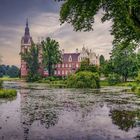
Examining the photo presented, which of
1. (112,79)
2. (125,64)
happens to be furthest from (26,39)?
(112,79)

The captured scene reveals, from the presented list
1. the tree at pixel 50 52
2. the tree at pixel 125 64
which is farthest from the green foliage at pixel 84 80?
the tree at pixel 50 52

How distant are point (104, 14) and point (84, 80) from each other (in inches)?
2119

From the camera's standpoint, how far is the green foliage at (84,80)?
72850 millimetres

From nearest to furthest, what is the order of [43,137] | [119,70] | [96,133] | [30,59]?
[43,137] < [96,133] < [119,70] < [30,59]

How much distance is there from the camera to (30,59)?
5256 inches

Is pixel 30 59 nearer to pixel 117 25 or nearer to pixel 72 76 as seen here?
pixel 72 76

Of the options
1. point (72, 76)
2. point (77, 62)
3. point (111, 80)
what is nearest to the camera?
point (72, 76)

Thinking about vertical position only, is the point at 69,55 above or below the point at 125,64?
above

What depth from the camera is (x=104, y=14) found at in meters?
20.3

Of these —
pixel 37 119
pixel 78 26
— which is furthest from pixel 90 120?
pixel 78 26

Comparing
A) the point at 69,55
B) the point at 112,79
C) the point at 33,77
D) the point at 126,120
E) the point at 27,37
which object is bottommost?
the point at 126,120

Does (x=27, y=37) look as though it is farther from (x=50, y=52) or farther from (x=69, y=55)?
(x=50, y=52)

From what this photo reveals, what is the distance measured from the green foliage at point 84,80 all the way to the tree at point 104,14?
51854 mm

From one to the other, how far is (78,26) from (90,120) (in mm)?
6397
